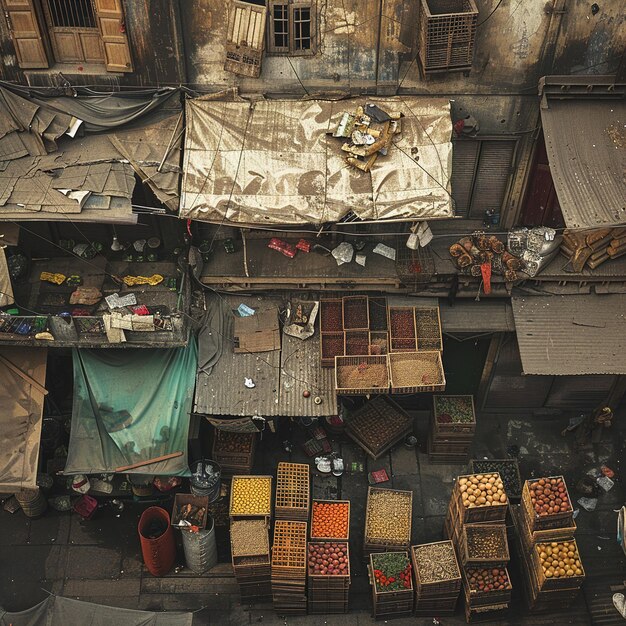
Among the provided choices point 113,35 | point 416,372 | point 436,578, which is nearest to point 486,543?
point 436,578

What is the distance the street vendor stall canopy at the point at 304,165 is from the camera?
50.9ft

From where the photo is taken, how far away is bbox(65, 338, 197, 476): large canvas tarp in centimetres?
1750

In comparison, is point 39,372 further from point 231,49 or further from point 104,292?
point 231,49

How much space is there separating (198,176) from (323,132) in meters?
3.07

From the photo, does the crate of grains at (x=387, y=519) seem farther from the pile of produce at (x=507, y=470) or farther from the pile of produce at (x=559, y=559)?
the pile of produce at (x=559, y=559)

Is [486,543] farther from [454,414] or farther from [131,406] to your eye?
[131,406]

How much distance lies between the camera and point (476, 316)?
18.3m

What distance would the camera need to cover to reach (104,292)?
17.7 m

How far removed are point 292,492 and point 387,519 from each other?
254cm

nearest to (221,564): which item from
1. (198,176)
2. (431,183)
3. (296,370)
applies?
(296,370)

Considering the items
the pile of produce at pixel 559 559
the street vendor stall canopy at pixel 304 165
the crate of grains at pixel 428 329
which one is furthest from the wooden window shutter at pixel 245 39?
the pile of produce at pixel 559 559

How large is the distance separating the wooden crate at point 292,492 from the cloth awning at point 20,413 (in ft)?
19.8

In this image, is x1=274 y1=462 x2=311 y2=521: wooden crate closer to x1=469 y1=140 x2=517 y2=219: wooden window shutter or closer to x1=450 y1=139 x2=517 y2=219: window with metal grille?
x1=450 y1=139 x2=517 y2=219: window with metal grille

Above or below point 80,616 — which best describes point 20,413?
above
